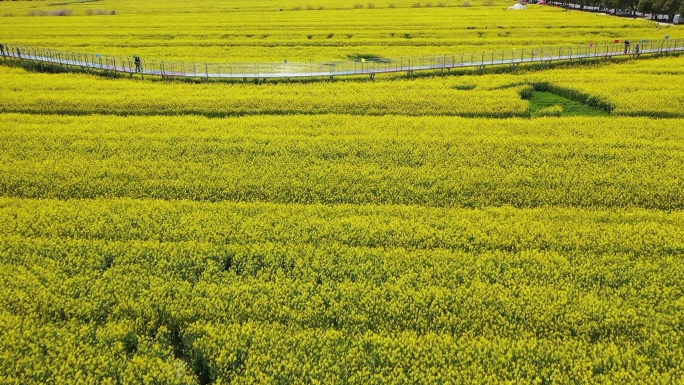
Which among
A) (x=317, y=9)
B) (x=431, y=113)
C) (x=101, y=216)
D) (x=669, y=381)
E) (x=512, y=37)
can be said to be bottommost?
(x=669, y=381)

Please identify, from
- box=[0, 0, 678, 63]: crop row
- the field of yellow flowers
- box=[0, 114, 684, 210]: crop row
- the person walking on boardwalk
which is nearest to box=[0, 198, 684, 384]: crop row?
the field of yellow flowers

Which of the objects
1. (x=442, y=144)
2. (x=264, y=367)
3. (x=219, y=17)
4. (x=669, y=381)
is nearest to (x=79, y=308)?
(x=264, y=367)

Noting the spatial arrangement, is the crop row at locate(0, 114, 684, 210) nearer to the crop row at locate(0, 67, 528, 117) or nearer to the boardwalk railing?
the crop row at locate(0, 67, 528, 117)

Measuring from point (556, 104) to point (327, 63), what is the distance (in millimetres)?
16537

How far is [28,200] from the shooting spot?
1944 centimetres

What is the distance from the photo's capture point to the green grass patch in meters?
29.8

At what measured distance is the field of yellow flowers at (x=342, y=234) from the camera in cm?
1192

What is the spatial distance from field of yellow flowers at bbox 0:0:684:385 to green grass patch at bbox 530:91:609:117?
252 mm

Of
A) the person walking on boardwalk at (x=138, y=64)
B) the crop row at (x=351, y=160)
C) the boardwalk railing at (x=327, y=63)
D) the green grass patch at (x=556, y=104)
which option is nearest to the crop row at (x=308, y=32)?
the boardwalk railing at (x=327, y=63)

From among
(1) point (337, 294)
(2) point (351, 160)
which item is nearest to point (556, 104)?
(2) point (351, 160)

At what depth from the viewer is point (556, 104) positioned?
3183 cm

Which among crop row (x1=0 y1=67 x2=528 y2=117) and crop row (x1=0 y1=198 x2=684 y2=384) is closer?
crop row (x1=0 y1=198 x2=684 y2=384)

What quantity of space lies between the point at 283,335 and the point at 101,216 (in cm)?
906

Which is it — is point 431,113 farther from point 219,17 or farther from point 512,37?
point 219,17
